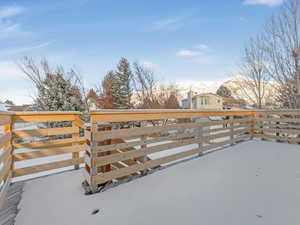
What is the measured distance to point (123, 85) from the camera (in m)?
15.2

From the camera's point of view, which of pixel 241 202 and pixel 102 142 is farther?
pixel 102 142

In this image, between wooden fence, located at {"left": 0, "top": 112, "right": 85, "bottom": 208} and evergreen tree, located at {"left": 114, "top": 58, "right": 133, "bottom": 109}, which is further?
evergreen tree, located at {"left": 114, "top": 58, "right": 133, "bottom": 109}

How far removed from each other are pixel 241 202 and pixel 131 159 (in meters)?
1.43

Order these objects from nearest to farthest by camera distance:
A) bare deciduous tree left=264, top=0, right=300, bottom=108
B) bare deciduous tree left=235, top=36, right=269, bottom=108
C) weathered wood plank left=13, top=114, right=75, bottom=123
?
weathered wood plank left=13, top=114, right=75, bottom=123 → bare deciduous tree left=264, top=0, right=300, bottom=108 → bare deciduous tree left=235, top=36, right=269, bottom=108

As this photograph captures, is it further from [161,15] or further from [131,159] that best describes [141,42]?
[131,159]

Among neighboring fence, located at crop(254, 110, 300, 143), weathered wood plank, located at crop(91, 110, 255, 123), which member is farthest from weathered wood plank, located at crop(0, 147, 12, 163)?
neighboring fence, located at crop(254, 110, 300, 143)

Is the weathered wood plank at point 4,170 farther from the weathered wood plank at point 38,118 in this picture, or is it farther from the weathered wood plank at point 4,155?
the weathered wood plank at point 38,118

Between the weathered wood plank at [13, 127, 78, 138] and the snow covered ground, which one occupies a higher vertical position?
the weathered wood plank at [13, 127, 78, 138]

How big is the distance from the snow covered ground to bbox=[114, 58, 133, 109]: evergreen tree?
12.6 m

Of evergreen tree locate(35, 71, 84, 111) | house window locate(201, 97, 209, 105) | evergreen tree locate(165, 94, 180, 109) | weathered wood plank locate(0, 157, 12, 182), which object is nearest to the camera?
weathered wood plank locate(0, 157, 12, 182)

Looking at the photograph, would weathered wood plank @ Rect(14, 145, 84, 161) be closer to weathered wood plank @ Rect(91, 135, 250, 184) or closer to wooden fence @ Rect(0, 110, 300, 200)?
wooden fence @ Rect(0, 110, 300, 200)

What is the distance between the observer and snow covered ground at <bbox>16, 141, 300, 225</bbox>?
4.82 ft

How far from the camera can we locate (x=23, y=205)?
1.73 metres

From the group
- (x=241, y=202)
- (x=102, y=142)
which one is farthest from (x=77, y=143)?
(x=241, y=202)
